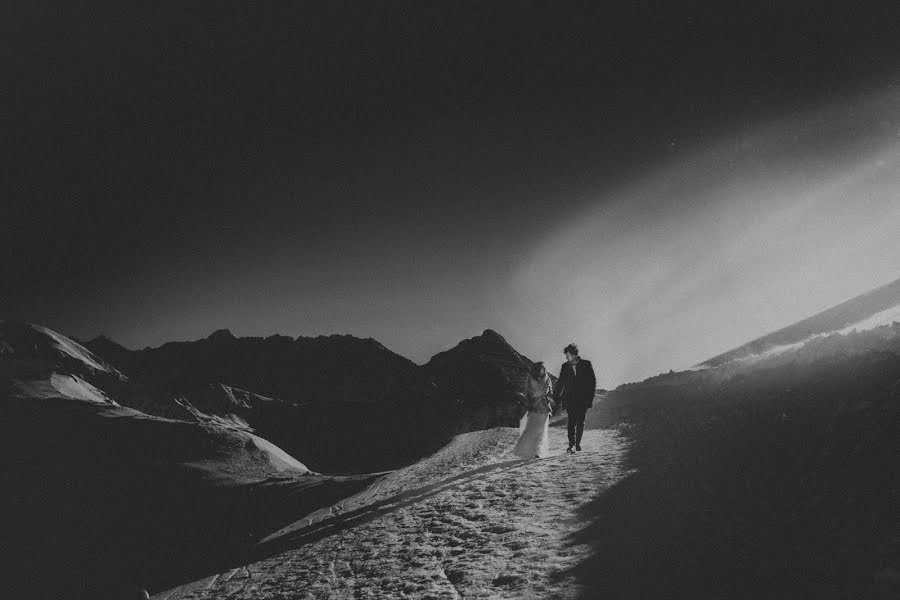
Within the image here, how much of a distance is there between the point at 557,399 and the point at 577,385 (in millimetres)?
767

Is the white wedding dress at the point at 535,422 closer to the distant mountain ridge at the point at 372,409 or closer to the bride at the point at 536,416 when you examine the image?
the bride at the point at 536,416

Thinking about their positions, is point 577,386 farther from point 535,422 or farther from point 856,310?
point 856,310

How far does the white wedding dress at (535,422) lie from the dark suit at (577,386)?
101 centimetres

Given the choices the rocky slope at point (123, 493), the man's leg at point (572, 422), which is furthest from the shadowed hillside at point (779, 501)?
the rocky slope at point (123, 493)

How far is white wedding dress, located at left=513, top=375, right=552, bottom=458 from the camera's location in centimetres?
1341

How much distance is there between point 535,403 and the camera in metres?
13.9

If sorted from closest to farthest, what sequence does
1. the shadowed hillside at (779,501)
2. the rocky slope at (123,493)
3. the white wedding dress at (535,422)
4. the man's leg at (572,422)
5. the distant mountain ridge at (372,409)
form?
the shadowed hillside at (779,501) < the man's leg at (572,422) < the white wedding dress at (535,422) < the rocky slope at (123,493) < the distant mountain ridge at (372,409)

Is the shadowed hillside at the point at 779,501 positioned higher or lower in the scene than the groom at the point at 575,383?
lower

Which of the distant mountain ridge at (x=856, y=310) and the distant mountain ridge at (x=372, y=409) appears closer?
the distant mountain ridge at (x=856, y=310)

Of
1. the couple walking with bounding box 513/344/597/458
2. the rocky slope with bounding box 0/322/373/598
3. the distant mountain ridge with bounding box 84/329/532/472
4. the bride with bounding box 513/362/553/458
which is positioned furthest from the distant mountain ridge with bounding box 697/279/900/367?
the distant mountain ridge with bounding box 84/329/532/472

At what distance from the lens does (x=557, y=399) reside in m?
12.9

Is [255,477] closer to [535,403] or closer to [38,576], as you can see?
[38,576]

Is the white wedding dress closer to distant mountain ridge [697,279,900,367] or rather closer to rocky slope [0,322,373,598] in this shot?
rocky slope [0,322,373,598]

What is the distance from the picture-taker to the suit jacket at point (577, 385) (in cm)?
1262
